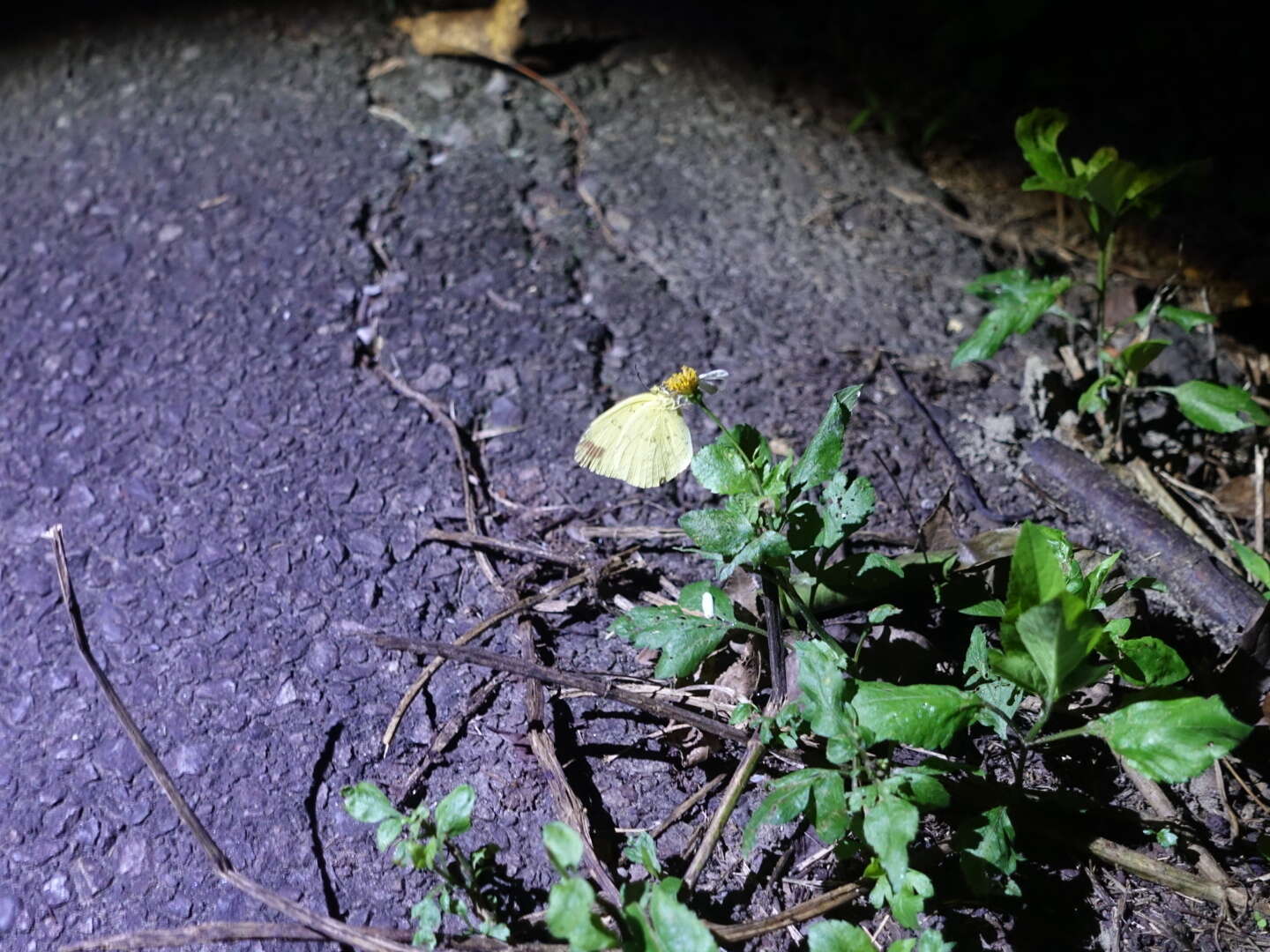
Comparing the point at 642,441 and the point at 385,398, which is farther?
the point at 385,398

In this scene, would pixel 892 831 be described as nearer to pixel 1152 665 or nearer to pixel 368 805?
pixel 1152 665

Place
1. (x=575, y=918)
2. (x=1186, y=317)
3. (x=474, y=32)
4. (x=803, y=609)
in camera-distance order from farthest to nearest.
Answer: (x=474, y=32), (x=1186, y=317), (x=803, y=609), (x=575, y=918)

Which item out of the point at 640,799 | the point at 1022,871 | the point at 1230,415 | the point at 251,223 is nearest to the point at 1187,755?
the point at 1022,871

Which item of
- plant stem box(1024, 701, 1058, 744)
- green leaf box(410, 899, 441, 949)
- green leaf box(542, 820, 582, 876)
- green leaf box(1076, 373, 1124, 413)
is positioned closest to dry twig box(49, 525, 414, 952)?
green leaf box(410, 899, 441, 949)

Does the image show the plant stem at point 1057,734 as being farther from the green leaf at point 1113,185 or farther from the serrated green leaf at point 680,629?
the green leaf at point 1113,185

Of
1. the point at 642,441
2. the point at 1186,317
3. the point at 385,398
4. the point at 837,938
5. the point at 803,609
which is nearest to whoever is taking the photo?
the point at 837,938

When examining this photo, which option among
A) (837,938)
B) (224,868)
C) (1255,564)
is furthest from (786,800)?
(1255,564)

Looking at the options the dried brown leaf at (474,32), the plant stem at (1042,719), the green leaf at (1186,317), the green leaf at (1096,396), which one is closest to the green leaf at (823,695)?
the plant stem at (1042,719)

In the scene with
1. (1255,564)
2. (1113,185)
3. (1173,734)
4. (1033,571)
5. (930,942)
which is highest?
(1113,185)
